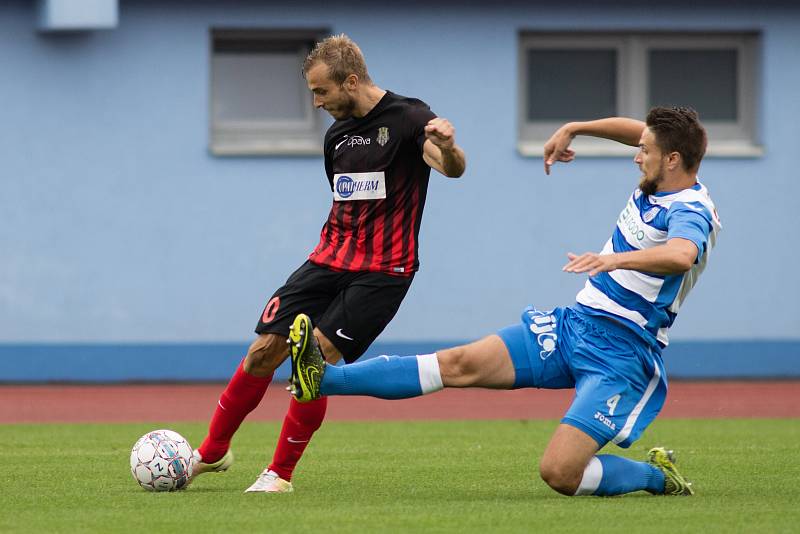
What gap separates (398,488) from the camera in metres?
7.01

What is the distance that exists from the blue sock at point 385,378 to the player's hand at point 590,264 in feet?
3.59

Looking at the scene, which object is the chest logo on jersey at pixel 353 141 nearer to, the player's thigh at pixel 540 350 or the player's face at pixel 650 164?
the player's thigh at pixel 540 350

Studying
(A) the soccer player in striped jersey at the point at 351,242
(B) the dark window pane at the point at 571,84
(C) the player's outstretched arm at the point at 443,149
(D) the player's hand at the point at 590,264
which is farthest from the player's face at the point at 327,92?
(B) the dark window pane at the point at 571,84

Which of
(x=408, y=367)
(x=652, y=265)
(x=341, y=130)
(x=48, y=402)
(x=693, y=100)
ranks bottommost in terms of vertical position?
(x=48, y=402)

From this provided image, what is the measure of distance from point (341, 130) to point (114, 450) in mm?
3160

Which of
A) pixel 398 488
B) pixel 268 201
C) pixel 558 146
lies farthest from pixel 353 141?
pixel 268 201

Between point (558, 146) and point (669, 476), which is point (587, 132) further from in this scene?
point (669, 476)

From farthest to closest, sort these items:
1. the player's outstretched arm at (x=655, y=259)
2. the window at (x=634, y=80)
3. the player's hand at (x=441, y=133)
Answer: the window at (x=634, y=80) < the player's hand at (x=441, y=133) < the player's outstretched arm at (x=655, y=259)

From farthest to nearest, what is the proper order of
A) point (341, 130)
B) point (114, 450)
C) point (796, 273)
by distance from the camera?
point (796, 273), point (114, 450), point (341, 130)

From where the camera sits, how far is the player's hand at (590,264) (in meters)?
5.48

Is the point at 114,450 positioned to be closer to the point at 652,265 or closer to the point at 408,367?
the point at 408,367

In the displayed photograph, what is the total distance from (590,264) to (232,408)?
2.25 metres

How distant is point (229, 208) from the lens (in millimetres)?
14883

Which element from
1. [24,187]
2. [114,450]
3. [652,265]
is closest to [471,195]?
[24,187]
